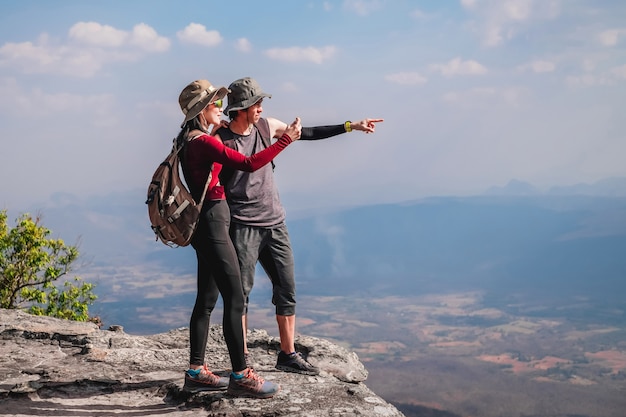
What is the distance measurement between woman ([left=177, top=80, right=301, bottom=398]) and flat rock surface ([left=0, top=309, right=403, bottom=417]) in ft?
1.48

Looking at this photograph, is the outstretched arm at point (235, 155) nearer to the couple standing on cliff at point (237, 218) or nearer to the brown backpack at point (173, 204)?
the couple standing on cliff at point (237, 218)

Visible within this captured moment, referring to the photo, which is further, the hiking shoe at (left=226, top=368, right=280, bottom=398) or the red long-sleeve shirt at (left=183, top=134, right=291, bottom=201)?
the hiking shoe at (left=226, top=368, right=280, bottom=398)

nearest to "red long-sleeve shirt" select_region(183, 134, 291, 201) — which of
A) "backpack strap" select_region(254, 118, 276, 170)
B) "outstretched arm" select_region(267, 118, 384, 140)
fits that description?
"backpack strap" select_region(254, 118, 276, 170)

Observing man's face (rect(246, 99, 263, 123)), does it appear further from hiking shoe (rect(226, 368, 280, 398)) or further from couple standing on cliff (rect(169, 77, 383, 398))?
hiking shoe (rect(226, 368, 280, 398))

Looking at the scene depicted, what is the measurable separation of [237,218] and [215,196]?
1.85ft

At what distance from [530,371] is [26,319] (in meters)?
183

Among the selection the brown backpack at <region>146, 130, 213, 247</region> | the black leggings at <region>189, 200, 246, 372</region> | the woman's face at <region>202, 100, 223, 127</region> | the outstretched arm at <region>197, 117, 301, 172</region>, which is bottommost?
the black leggings at <region>189, 200, 246, 372</region>

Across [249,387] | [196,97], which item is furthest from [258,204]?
[249,387]

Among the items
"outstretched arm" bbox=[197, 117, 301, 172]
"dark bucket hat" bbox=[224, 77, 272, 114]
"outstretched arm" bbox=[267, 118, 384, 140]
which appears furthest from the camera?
"outstretched arm" bbox=[267, 118, 384, 140]

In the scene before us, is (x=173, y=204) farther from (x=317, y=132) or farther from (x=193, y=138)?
(x=317, y=132)

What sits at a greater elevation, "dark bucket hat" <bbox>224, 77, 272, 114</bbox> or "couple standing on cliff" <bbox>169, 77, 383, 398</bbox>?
"dark bucket hat" <bbox>224, 77, 272, 114</bbox>

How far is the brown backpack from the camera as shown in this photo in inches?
199

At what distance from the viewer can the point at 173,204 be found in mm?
5059

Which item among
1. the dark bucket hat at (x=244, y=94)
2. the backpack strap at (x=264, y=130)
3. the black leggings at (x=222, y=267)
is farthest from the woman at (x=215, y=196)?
the backpack strap at (x=264, y=130)
